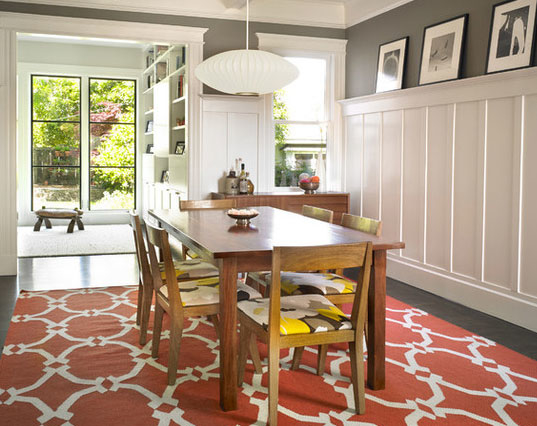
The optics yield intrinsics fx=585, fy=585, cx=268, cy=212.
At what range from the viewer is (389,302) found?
4.64 m

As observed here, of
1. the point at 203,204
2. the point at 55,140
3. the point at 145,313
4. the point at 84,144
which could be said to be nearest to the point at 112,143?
the point at 84,144

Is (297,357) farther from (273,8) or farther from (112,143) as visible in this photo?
(112,143)

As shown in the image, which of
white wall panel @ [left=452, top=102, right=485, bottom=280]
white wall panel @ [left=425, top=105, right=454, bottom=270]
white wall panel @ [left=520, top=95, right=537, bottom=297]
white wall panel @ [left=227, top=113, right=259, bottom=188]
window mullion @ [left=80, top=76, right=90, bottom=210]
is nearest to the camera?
white wall panel @ [left=520, top=95, right=537, bottom=297]

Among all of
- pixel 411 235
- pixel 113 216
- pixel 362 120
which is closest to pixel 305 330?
pixel 411 235

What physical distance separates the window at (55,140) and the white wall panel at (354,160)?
208 inches

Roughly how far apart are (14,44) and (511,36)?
433 centimetres

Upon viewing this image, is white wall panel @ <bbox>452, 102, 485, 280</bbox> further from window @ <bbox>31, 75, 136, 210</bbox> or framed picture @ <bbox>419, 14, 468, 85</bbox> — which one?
window @ <bbox>31, 75, 136, 210</bbox>

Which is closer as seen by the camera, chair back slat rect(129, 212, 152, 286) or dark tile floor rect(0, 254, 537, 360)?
chair back slat rect(129, 212, 152, 286)

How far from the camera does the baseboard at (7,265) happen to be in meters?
5.62

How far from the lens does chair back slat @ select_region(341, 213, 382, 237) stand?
335cm

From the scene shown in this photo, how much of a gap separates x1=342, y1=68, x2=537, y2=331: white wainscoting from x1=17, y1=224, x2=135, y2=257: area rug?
3266mm

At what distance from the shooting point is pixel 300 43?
637 cm

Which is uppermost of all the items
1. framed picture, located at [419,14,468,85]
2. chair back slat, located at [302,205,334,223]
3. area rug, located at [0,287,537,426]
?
framed picture, located at [419,14,468,85]

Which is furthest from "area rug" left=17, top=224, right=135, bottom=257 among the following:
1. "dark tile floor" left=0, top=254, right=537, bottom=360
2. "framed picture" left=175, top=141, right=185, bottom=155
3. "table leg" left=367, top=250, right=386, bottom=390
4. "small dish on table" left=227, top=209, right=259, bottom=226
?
"table leg" left=367, top=250, right=386, bottom=390
